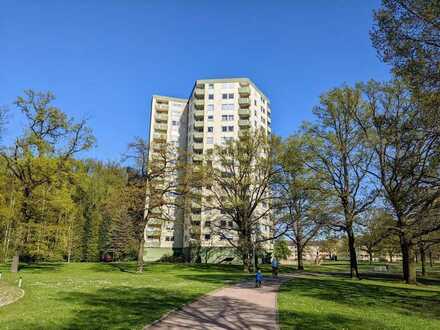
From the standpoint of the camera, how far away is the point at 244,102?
80625 millimetres

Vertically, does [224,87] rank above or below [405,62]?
above

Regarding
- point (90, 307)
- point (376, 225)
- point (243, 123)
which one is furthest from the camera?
point (243, 123)

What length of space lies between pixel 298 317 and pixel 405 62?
37.0ft

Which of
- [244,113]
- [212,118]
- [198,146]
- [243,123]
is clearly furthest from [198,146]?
[244,113]

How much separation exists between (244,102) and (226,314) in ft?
232

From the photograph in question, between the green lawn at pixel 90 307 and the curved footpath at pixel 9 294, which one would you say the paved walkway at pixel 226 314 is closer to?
the green lawn at pixel 90 307

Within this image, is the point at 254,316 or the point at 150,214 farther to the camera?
the point at 150,214

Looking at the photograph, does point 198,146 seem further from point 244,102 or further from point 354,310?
point 354,310

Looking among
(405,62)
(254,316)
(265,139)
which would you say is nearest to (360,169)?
(265,139)

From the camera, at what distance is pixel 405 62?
586 inches

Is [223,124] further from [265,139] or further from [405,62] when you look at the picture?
[405,62]

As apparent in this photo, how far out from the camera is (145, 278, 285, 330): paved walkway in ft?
35.8

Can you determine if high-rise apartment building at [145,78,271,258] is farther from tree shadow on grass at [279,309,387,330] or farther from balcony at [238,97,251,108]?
tree shadow on grass at [279,309,387,330]

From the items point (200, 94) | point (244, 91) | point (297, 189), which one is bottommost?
point (297, 189)
